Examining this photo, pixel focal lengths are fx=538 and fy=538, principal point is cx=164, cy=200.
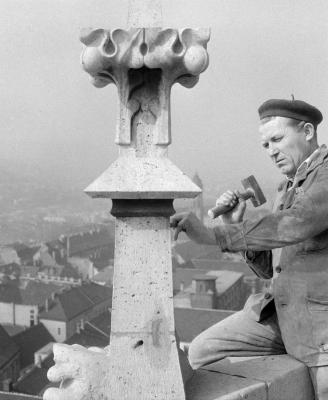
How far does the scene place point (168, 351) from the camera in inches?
115

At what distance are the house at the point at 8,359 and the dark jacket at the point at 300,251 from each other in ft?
108

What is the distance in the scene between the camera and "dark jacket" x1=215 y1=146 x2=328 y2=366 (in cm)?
301

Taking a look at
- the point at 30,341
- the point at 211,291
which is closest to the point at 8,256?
the point at 30,341

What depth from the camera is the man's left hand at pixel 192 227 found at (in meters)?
3.02

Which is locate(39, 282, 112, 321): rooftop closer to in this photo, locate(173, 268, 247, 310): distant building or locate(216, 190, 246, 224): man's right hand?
locate(173, 268, 247, 310): distant building

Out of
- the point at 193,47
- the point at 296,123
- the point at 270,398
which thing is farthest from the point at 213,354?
the point at 193,47

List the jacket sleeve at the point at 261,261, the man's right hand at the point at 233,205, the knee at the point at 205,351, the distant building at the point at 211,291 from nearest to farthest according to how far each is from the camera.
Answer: the man's right hand at the point at 233,205 → the knee at the point at 205,351 → the jacket sleeve at the point at 261,261 → the distant building at the point at 211,291

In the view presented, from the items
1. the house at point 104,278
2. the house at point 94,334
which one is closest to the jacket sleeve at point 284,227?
the house at point 94,334

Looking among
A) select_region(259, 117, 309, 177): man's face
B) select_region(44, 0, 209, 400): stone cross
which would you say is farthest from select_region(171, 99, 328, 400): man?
select_region(44, 0, 209, 400): stone cross

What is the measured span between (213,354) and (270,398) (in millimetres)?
559

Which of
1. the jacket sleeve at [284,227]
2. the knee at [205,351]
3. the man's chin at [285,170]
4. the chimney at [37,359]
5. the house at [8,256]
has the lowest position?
the chimney at [37,359]

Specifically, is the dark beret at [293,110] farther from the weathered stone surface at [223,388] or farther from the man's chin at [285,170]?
the weathered stone surface at [223,388]

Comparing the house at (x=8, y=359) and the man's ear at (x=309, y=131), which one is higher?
the man's ear at (x=309, y=131)

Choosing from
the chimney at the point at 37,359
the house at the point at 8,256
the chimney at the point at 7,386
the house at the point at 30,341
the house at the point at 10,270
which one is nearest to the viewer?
the chimney at the point at 7,386
